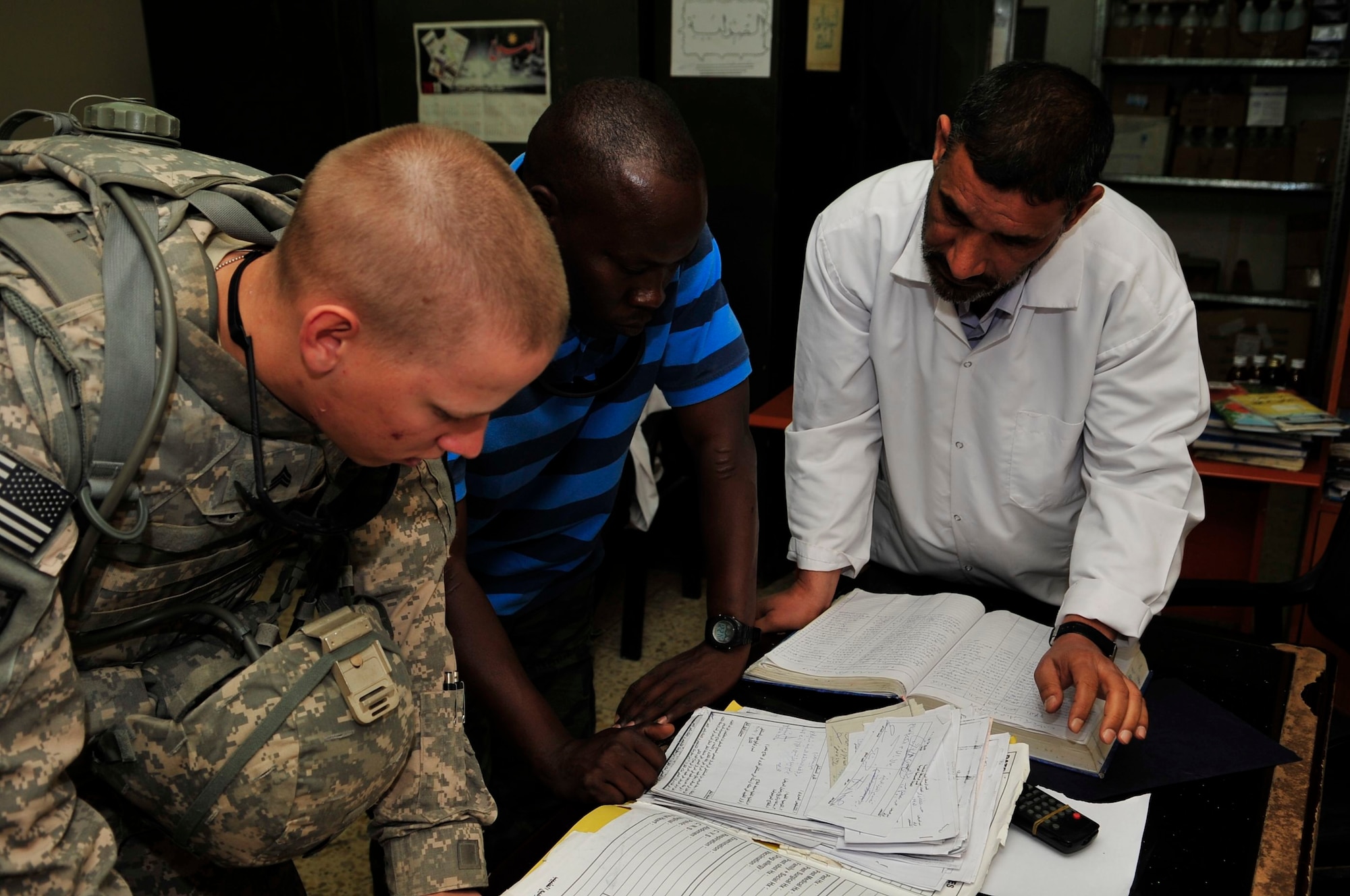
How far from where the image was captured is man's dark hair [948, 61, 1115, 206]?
1236 mm

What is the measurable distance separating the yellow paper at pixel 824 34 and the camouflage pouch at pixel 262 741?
2528 mm

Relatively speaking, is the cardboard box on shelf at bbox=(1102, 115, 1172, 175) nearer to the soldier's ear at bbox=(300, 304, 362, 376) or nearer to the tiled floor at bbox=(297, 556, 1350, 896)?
the tiled floor at bbox=(297, 556, 1350, 896)

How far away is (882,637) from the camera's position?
128cm

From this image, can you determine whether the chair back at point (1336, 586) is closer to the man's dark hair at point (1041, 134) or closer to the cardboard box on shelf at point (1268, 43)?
the man's dark hair at point (1041, 134)

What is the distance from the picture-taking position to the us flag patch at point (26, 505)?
2.01 ft

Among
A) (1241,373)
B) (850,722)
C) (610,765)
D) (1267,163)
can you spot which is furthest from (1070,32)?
(610,765)

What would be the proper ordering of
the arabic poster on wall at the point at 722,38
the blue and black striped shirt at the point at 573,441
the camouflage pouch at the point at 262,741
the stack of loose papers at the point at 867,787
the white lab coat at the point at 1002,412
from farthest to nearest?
the arabic poster on wall at the point at 722,38
the white lab coat at the point at 1002,412
the blue and black striped shirt at the point at 573,441
the stack of loose papers at the point at 867,787
the camouflage pouch at the point at 262,741

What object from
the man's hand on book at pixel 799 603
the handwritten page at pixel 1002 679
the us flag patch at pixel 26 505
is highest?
the us flag patch at pixel 26 505

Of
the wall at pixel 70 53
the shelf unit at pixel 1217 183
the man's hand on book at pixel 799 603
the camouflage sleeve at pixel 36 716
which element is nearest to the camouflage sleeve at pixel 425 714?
the camouflage sleeve at pixel 36 716

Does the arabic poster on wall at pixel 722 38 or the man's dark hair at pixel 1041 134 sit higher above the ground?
the arabic poster on wall at pixel 722 38

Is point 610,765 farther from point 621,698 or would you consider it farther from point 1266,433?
point 1266,433

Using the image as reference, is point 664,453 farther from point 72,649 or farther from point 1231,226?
point 1231,226

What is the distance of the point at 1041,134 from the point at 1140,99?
3403 millimetres

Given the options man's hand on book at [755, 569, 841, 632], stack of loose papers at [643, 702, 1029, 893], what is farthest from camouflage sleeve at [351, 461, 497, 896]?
man's hand on book at [755, 569, 841, 632]
